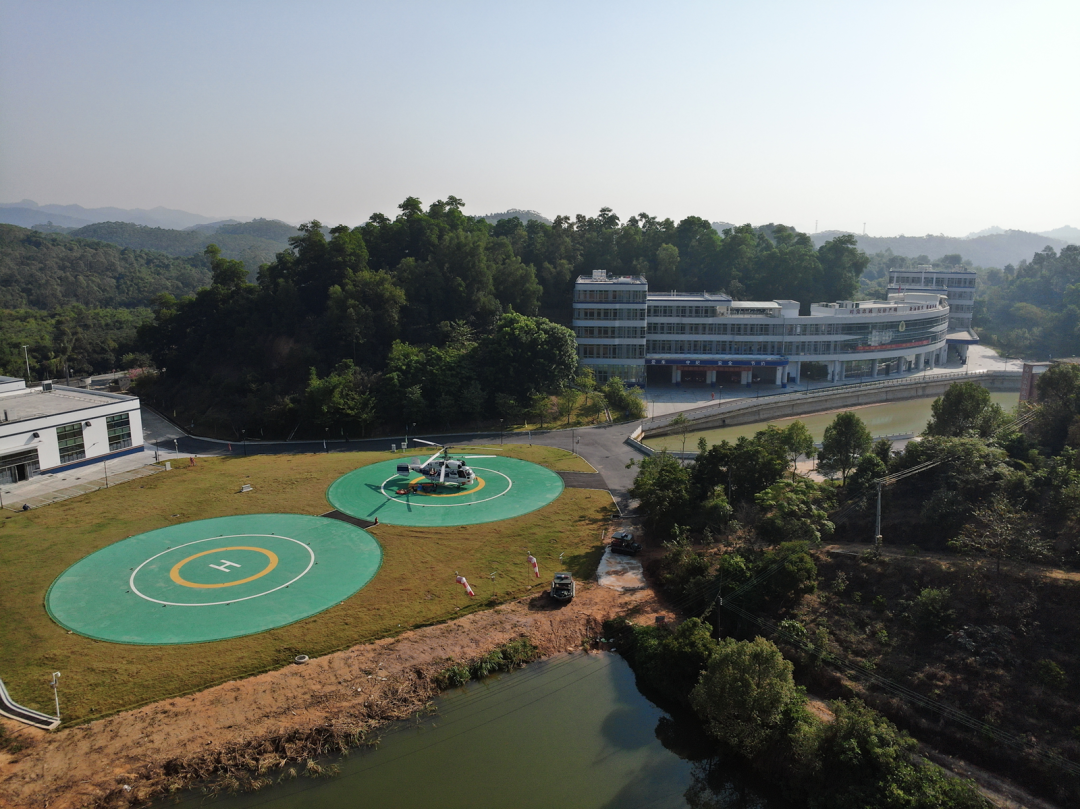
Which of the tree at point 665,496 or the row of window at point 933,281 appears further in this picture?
the row of window at point 933,281

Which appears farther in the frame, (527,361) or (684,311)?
(684,311)

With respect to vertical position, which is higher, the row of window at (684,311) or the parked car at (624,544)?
the row of window at (684,311)

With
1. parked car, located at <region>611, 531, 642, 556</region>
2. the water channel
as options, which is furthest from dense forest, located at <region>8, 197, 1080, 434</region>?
the water channel

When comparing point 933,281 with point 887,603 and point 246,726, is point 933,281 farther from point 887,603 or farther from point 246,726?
point 246,726

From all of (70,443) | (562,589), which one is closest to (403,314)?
(70,443)

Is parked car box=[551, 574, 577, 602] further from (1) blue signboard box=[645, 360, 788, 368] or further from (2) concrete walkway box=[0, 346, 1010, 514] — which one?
(1) blue signboard box=[645, 360, 788, 368]

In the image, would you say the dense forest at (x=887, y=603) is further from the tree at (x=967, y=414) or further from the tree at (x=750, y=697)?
the tree at (x=967, y=414)

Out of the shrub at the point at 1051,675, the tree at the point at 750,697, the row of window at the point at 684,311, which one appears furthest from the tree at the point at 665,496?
the row of window at the point at 684,311
